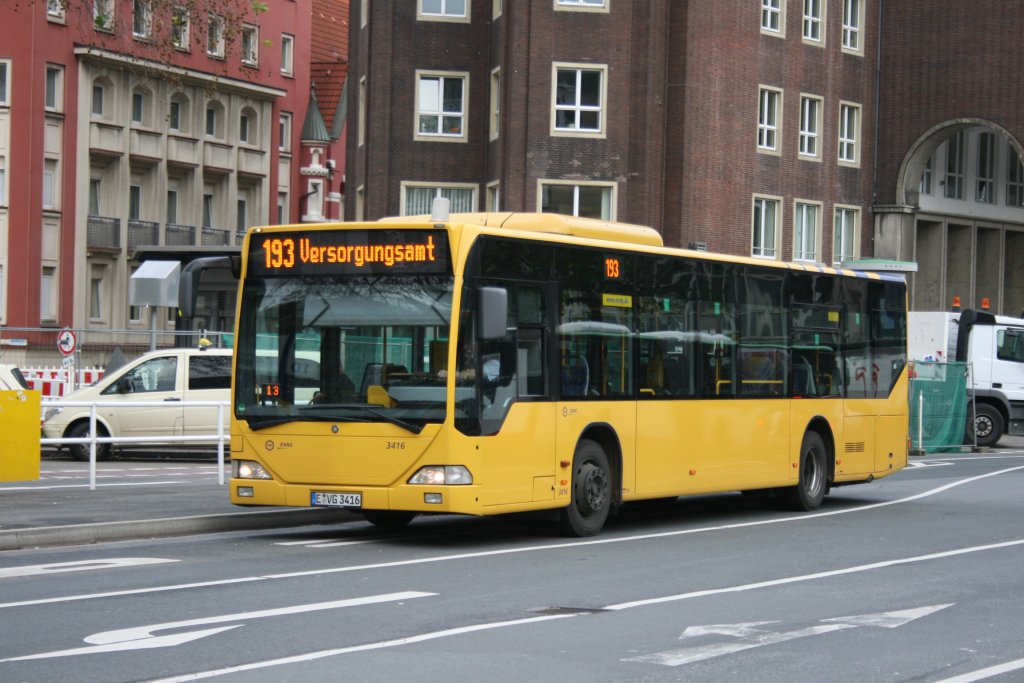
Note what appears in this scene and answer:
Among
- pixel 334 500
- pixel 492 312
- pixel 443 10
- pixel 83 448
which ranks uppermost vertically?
pixel 443 10

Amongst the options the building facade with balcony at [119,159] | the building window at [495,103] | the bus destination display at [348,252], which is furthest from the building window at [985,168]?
the bus destination display at [348,252]

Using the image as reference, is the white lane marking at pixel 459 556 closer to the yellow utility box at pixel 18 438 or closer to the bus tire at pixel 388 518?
the bus tire at pixel 388 518

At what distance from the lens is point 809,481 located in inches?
796

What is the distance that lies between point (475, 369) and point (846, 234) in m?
40.7

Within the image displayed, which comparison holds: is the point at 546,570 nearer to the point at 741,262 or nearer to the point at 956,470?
the point at 741,262

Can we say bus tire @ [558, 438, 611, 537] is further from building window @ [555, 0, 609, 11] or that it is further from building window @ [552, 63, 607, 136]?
building window @ [555, 0, 609, 11]

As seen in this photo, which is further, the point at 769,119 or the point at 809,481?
the point at 769,119

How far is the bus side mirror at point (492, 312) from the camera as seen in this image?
14.3 metres

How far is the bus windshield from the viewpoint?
1438 centimetres

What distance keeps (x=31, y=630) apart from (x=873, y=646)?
4.88 m

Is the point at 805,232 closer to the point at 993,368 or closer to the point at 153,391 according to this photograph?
the point at 993,368

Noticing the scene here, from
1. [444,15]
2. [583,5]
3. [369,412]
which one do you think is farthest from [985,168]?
[369,412]

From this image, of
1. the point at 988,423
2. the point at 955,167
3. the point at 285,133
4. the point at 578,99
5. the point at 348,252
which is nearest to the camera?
the point at 348,252

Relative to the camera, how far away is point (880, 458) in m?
21.8
